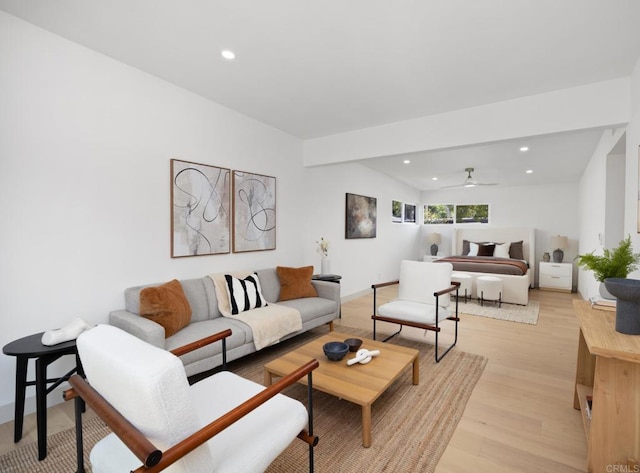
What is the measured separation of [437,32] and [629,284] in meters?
1.85

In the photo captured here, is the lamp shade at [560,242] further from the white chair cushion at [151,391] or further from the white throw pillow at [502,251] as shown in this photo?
the white chair cushion at [151,391]

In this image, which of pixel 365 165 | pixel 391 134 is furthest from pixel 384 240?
pixel 391 134

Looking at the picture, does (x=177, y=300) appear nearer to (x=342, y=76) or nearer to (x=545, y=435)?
(x=342, y=76)

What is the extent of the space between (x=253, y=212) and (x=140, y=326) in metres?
1.87

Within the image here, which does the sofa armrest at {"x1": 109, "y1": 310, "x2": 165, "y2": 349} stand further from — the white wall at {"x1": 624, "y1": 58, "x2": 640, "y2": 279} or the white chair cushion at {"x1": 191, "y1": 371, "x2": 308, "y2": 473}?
the white wall at {"x1": 624, "y1": 58, "x2": 640, "y2": 279}

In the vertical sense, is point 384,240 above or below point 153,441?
above

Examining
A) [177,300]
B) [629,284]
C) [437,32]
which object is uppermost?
[437,32]

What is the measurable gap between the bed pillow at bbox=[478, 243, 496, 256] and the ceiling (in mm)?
4992

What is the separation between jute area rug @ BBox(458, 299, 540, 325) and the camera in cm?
455

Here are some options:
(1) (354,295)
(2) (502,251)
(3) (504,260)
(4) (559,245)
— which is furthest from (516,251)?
(1) (354,295)

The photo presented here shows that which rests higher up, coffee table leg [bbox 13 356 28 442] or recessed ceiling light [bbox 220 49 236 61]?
recessed ceiling light [bbox 220 49 236 61]

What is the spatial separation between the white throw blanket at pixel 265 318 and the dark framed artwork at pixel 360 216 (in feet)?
8.76

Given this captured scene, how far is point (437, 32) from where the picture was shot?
2.08 metres

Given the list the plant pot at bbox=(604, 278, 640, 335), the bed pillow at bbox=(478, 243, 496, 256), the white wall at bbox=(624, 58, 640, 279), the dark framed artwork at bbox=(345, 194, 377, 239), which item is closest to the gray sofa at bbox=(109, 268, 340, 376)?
the dark framed artwork at bbox=(345, 194, 377, 239)
